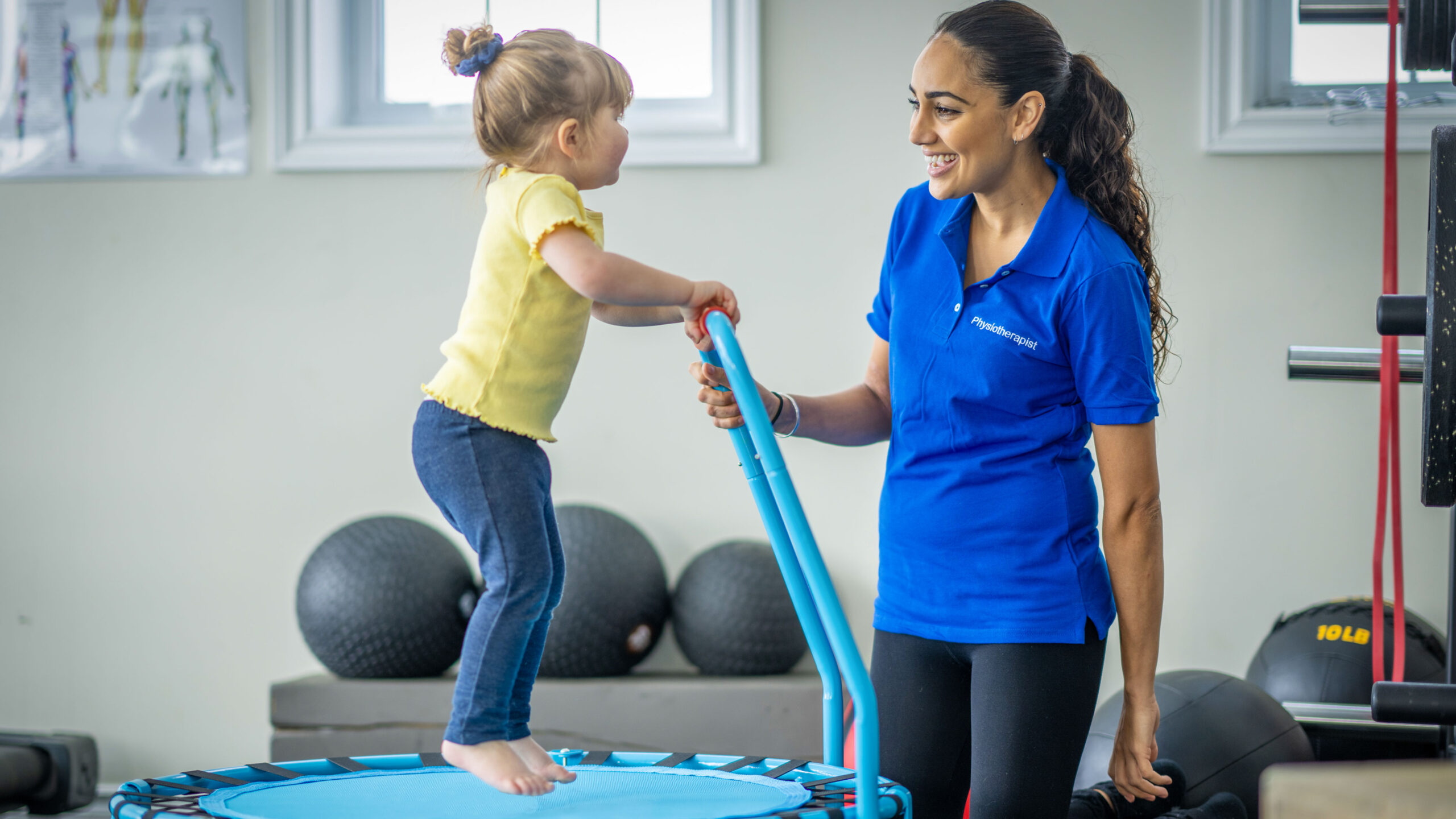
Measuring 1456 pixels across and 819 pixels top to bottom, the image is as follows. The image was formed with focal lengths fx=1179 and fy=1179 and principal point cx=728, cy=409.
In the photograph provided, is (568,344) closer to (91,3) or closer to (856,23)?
(856,23)

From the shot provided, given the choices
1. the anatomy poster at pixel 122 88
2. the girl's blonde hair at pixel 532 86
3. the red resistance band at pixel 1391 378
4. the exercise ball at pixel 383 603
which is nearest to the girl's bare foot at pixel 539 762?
the girl's blonde hair at pixel 532 86

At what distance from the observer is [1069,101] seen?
1416mm

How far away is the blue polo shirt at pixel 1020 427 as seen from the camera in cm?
128

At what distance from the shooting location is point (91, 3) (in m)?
3.27

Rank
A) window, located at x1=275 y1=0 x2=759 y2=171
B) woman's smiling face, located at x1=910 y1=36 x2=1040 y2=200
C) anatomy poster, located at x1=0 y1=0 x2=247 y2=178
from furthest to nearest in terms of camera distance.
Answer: anatomy poster, located at x1=0 y1=0 x2=247 y2=178, window, located at x1=275 y1=0 x2=759 y2=171, woman's smiling face, located at x1=910 y1=36 x2=1040 y2=200

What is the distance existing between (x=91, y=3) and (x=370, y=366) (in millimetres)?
1281

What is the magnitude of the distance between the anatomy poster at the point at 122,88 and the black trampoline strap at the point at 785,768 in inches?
98.0

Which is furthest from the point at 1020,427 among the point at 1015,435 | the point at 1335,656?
the point at 1335,656

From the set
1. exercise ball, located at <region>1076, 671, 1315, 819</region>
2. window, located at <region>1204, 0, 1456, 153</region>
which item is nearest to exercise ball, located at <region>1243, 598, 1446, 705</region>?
exercise ball, located at <region>1076, 671, 1315, 819</region>

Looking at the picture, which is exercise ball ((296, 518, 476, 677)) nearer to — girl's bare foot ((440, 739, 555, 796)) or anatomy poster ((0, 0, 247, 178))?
anatomy poster ((0, 0, 247, 178))

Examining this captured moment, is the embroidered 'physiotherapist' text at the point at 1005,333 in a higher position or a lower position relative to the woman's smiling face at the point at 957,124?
lower

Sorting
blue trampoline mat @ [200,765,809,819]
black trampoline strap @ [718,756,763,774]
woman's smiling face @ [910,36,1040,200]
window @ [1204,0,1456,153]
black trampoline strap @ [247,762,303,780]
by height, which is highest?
window @ [1204,0,1456,153]

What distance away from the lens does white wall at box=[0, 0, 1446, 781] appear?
9.93 feet

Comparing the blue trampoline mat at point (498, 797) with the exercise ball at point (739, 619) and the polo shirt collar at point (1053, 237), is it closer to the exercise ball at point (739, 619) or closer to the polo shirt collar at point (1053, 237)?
the polo shirt collar at point (1053, 237)
